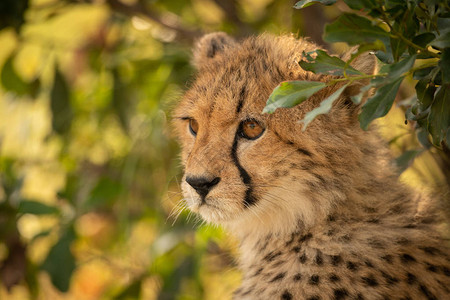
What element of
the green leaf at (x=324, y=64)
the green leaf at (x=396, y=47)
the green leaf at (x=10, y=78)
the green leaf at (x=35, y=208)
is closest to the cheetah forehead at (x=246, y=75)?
the green leaf at (x=324, y=64)

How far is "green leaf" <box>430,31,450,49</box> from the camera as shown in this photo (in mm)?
939

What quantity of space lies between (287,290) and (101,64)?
6.62ft

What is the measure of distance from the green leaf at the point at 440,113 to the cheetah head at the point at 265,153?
40 centimetres

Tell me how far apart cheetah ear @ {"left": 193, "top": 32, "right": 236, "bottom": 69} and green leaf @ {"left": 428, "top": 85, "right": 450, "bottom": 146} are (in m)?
0.93

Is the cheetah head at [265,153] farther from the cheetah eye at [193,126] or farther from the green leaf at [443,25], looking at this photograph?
the green leaf at [443,25]

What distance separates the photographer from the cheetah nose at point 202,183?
4.84 ft

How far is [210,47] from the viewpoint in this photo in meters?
1.95

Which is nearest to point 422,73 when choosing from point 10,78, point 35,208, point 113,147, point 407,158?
point 407,158

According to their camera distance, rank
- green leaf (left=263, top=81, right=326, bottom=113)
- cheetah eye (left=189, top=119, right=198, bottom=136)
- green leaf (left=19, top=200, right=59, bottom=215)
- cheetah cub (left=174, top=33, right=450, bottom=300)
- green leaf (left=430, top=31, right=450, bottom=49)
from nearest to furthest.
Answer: green leaf (left=430, top=31, right=450, bottom=49) < green leaf (left=263, top=81, right=326, bottom=113) < cheetah cub (left=174, top=33, right=450, bottom=300) < cheetah eye (left=189, top=119, right=198, bottom=136) < green leaf (left=19, top=200, right=59, bottom=215)

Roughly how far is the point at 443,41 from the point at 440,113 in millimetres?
159

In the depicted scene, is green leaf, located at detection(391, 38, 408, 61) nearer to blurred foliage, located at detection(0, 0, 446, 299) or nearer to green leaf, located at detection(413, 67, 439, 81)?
green leaf, located at detection(413, 67, 439, 81)

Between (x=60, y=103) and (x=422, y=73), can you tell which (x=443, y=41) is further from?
(x=60, y=103)

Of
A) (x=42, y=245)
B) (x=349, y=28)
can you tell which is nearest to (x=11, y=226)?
(x=42, y=245)

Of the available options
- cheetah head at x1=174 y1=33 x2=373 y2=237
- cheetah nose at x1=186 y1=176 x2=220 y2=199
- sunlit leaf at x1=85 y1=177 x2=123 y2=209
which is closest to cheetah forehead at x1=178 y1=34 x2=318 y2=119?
cheetah head at x1=174 y1=33 x2=373 y2=237
